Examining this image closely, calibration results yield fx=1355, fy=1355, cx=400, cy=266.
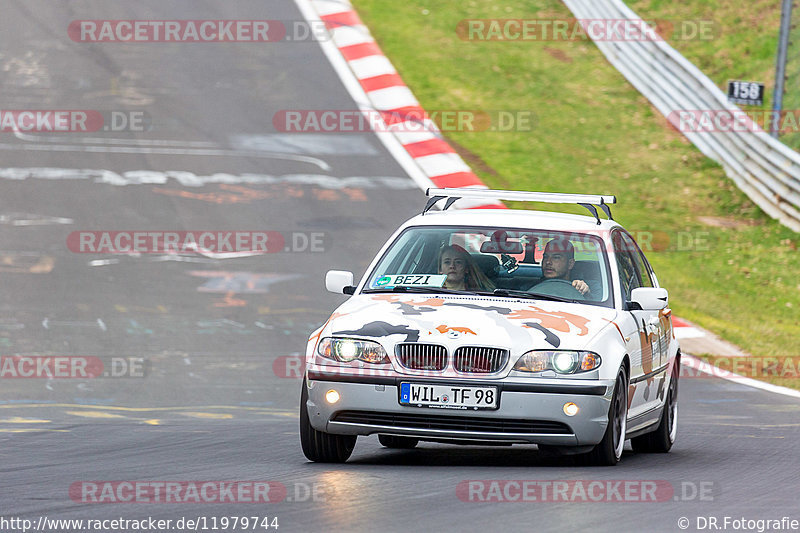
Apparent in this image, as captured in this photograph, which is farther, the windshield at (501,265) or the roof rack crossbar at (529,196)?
the roof rack crossbar at (529,196)

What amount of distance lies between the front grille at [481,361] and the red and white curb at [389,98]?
12.2m

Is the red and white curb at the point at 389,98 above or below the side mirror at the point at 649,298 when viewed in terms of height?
below

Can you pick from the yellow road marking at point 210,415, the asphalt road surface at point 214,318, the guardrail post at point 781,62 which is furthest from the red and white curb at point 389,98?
the yellow road marking at point 210,415

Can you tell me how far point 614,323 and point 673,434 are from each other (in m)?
2.02

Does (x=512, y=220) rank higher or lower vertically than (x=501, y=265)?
higher

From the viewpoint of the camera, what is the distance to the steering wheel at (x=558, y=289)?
8.63 m

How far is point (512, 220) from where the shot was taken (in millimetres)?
9070

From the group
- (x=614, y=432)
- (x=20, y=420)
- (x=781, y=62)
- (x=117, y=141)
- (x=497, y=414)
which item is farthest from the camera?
(x=117, y=141)

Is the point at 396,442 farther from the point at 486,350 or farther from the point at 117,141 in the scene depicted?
the point at 117,141

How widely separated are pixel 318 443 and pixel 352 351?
674 mm

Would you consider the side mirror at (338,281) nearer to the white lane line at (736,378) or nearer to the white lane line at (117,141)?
the white lane line at (736,378)

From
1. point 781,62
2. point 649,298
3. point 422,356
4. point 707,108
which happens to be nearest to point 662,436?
point 649,298

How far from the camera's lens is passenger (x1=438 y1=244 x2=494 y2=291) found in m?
8.70

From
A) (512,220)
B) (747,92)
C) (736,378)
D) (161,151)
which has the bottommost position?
(736,378)
